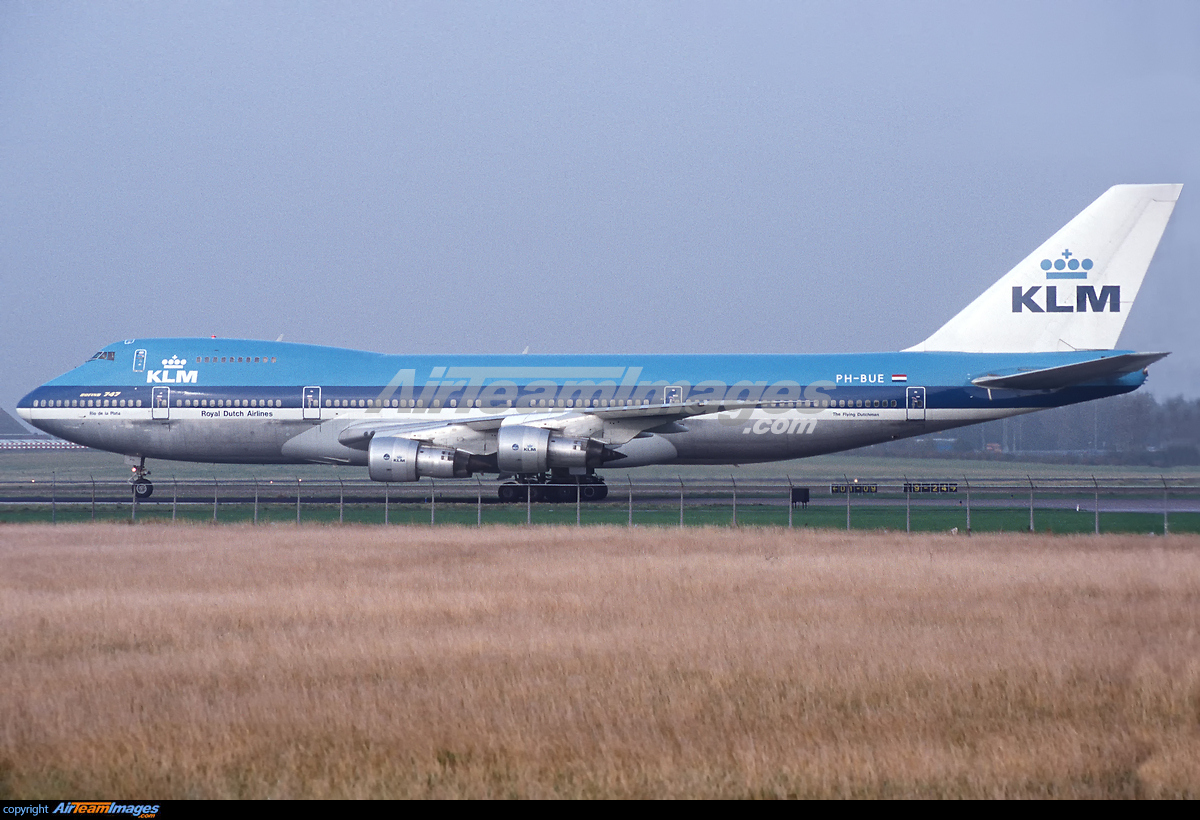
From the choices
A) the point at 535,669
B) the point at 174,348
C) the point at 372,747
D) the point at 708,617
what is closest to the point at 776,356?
the point at 174,348

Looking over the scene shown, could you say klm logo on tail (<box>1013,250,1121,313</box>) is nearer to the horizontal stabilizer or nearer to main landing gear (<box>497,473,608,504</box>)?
the horizontal stabilizer

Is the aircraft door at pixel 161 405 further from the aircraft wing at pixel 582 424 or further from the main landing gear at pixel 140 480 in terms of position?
the aircraft wing at pixel 582 424

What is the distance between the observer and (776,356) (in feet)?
116

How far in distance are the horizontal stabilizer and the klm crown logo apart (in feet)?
11.2

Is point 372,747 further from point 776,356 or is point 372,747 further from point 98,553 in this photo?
point 776,356

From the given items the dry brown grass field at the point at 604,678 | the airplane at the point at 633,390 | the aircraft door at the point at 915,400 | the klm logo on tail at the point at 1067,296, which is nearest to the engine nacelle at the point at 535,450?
the airplane at the point at 633,390

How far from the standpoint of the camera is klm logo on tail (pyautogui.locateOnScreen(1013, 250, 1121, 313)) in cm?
3512

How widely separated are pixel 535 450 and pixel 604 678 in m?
21.2

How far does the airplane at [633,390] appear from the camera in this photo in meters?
34.0

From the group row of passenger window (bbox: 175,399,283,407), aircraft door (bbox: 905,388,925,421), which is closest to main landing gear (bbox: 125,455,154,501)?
row of passenger window (bbox: 175,399,283,407)

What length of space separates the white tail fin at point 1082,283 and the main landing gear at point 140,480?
25407 millimetres
